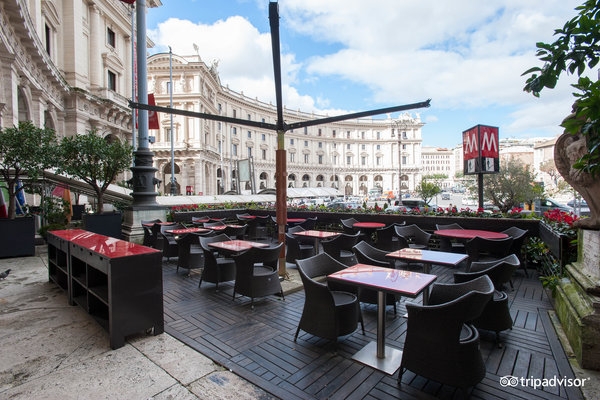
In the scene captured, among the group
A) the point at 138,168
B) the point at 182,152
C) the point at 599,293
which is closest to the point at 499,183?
the point at 599,293

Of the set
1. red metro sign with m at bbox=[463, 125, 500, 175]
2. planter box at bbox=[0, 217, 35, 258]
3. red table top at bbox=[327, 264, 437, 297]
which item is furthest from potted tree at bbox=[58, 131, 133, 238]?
red metro sign with m at bbox=[463, 125, 500, 175]

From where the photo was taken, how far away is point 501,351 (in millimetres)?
3184

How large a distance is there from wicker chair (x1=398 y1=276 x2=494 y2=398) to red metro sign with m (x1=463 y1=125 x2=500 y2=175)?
893 cm

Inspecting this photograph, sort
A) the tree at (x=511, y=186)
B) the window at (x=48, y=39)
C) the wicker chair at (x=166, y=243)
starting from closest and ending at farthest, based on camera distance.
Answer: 1. the wicker chair at (x=166, y=243)
2. the tree at (x=511, y=186)
3. the window at (x=48, y=39)

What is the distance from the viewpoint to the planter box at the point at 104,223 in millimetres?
9062

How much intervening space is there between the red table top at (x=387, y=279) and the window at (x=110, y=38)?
1124 inches

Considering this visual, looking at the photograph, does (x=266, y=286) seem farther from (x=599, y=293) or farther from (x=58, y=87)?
(x=58, y=87)

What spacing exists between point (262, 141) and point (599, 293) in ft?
217

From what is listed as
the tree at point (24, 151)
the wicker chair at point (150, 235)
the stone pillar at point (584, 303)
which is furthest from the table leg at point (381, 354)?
the tree at point (24, 151)

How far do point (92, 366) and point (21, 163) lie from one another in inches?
280

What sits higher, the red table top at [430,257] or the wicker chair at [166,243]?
the red table top at [430,257]

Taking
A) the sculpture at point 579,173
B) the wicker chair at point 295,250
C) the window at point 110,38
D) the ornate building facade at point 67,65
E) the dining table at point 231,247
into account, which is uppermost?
the window at point 110,38

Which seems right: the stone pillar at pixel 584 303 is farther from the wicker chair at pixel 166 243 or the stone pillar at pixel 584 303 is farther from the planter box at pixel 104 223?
the planter box at pixel 104 223

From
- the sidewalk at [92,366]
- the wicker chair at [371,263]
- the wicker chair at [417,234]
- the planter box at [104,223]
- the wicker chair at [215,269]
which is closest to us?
the sidewalk at [92,366]
